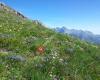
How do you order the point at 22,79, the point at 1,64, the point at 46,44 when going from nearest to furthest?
the point at 22,79 → the point at 1,64 → the point at 46,44

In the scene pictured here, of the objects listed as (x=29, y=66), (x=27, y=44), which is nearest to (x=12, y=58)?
(x=29, y=66)

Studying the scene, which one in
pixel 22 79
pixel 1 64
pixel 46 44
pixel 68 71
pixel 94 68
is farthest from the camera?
pixel 46 44

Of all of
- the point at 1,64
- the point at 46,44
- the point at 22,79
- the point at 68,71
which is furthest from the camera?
the point at 46,44

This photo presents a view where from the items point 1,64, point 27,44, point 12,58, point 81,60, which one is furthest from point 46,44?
point 1,64

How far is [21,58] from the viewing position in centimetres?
1024

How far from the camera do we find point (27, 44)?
41.7 ft

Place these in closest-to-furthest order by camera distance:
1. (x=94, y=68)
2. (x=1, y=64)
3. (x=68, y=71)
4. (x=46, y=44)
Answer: (x=1, y=64)
(x=68, y=71)
(x=94, y=68)
(x=46, y=44)

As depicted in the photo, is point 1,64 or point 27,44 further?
point 27,44

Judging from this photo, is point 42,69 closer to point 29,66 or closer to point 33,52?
point 29,66

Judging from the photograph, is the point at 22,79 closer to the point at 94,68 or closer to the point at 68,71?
the point at 68,71

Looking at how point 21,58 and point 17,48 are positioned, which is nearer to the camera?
point 21,58

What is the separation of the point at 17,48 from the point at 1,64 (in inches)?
110

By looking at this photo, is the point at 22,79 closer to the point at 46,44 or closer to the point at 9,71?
the point at 9,71

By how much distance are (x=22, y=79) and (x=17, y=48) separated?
3.54 m
